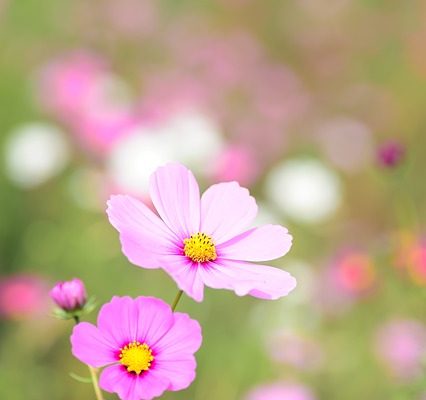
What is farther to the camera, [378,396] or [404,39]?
[404,39]

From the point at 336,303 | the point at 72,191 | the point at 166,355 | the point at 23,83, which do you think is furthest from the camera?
the point at 23,83

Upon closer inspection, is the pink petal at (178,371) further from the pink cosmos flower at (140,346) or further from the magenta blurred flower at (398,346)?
the magenta blurred flower at (398,346)

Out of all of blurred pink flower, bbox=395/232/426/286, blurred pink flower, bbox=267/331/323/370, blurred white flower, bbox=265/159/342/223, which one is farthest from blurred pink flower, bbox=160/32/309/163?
blurred pink flower, bbox=395/232/426/286

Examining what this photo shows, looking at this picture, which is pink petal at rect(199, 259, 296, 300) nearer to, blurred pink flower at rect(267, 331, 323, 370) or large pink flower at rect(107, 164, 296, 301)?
large pink flower at rect(107, 164, 296, 301)

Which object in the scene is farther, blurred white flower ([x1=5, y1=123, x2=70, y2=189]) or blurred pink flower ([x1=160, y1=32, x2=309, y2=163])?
blurred pink flower ([x1=160, y1=32, x2=309, y2=163])

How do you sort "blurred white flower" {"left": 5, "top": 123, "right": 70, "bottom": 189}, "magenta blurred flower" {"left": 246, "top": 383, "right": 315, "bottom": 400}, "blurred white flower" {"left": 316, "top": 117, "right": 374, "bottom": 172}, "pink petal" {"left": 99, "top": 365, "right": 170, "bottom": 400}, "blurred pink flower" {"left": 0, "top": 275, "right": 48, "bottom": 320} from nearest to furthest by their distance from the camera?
"pink petal" {"left": 99, "top": 365, "right": 170, "bottom": 400}, "magenta blurred flower" {"left": 246, "top": 383, "right": 315, "bottom": 400}, "blurred pink flower" {"left": 0, "top": 275, "right": 48, "bottom": 320}, "blurred white flower" {"left": 5, "top": 123, "right": 70, "bottom": 189}, "blurred white flower" {"left": 316, "top": 117, "right": 374, "bottom": 172}

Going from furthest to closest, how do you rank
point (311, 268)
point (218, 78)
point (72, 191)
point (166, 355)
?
point (218, 78) → point (72, 191) → point (311, 268) → point (166, 355)

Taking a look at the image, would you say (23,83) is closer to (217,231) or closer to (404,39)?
(404,39)

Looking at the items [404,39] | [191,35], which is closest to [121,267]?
[191,35]
